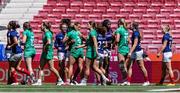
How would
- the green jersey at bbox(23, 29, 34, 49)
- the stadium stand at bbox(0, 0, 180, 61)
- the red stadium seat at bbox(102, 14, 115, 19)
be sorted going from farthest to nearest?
the red stadium seat at bbox(102, 14, 115, 19)
the stadium stand at bbox(0, 0, 180, 61)
the green jersey at bbox(23, 29, 34, 49)

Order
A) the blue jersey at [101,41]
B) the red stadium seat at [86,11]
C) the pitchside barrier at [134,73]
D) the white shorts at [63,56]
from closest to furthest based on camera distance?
1. the blue jersey at [101,41]
2. the white shorts at [63,56]
3. the pitchside barrier at [134,73]
4. the red stadium seat at [86,11]

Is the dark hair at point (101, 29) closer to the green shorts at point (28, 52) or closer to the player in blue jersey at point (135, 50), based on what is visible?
the player in blue jersey at point (135, 50)

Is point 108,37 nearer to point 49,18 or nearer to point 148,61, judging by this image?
point 148,61

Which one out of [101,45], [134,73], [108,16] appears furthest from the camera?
[108,16]

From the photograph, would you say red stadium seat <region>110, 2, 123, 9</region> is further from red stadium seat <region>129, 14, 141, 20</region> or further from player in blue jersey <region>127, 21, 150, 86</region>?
player in blue jersey <region>127, 21, 150, 86</region>

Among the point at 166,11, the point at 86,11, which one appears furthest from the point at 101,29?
the point at 166,11

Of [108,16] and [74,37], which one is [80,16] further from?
[74,37]

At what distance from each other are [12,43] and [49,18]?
44.5 ft

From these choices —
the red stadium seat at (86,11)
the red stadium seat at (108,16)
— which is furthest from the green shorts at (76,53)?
the red stadium seat at (86,11)

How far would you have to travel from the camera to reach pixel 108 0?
31.6 meters

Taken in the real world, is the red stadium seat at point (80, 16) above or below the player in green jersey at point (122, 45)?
below

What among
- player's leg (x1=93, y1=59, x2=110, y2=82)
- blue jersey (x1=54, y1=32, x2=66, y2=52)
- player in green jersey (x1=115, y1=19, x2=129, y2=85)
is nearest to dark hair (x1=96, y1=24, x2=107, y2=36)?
player in green jersey (x1=115, y1=19, x2=129, y2=85)

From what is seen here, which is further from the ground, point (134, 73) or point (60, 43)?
point (60, 43)

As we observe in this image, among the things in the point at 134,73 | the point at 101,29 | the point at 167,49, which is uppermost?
the point at 101,29
